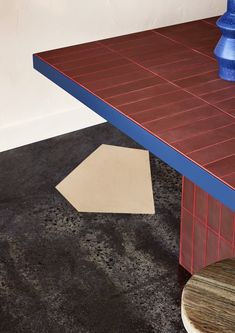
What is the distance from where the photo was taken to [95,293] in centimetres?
259

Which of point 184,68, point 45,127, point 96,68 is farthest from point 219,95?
point 45,127

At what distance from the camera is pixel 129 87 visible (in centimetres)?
225

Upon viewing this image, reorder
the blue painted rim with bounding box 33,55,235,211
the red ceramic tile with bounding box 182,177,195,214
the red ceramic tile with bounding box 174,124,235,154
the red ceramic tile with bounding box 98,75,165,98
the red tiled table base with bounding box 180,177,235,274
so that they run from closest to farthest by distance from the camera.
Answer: the blue painted rim with bounding box 33,55,235,211, the red ceramic tile with bounding box 174,124,235,154, the red ceramic tile with bounding box 98,75,165,98, the red tiled table base with bounding box 180,177,235,274, the red ceramic tile with bounding box 182,177,195,214

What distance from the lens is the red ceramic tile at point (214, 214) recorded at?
2338mm

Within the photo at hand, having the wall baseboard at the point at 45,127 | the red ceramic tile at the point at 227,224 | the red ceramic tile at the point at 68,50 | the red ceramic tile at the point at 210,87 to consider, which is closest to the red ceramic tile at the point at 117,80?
the red ceramic tile at the point at 210,87

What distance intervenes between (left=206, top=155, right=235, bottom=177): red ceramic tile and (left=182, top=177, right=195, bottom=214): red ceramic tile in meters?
0.69

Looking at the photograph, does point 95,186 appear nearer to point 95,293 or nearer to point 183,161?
point 95,293

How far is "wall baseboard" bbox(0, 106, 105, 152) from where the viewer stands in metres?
3.77

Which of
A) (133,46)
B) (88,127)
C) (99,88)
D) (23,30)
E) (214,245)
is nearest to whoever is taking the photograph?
(99,88)

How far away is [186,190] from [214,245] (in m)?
0.23

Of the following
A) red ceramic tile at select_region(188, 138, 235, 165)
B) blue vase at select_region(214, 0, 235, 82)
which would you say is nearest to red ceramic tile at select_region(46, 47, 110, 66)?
blue vase at select_region(214, 0, 235, 82)

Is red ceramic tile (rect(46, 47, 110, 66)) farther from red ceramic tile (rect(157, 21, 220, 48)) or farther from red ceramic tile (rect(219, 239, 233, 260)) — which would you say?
red ceramic tile (rect(219, 239, 233, 260))

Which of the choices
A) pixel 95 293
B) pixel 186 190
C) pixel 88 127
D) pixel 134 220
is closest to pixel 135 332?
pixel 95 293

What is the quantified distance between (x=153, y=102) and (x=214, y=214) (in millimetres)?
513
